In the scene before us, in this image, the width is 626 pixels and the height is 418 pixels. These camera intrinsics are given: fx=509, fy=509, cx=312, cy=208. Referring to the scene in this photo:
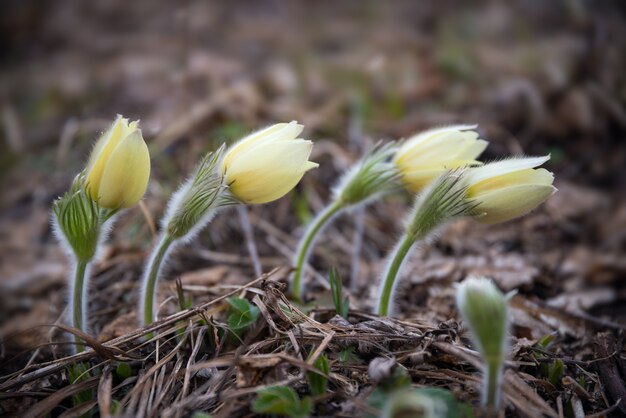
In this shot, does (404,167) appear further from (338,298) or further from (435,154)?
(338,298)

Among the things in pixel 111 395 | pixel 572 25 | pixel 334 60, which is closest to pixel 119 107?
pixel 334 60

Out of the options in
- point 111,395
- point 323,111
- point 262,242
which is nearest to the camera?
point 111,395

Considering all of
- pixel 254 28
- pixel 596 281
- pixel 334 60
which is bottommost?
pixel 596 281

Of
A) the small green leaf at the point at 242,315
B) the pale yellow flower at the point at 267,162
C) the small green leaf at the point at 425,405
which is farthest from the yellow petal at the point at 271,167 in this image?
the small green leaf at the point at 425,405

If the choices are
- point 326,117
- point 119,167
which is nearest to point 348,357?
point 119,167

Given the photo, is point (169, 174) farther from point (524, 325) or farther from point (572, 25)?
A: point (572, 25)

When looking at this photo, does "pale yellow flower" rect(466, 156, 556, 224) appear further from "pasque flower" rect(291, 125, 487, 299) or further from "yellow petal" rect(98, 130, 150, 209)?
"yellow petal" rect(98, 130, 150, 209)

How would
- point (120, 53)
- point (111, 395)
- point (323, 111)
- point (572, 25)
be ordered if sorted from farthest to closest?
point (120, 53) < point (572, 25) < point (323, 111) < point (111, 395)
